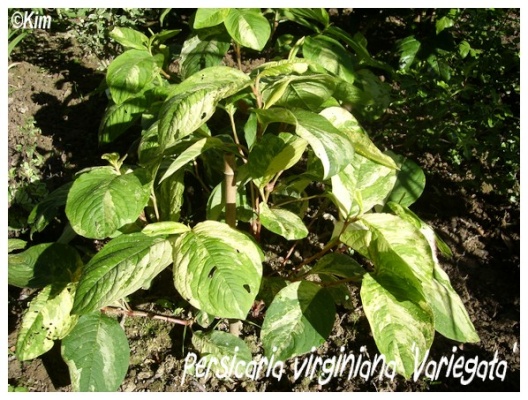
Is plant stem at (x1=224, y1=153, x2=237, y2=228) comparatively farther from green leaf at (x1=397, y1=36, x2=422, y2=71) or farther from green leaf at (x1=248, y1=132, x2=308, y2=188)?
green leaf at (x1=397, y1=36, x2=422, y2=71)

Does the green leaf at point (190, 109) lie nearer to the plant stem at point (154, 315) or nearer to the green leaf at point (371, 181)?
the green leaf at point (371, 181)

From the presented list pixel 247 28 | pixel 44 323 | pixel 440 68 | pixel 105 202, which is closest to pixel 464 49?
pixel 440 68

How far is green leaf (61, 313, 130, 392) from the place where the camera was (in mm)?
1517

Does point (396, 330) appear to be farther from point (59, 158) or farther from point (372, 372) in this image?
point (59, 158)

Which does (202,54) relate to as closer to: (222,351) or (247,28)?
(247,28)

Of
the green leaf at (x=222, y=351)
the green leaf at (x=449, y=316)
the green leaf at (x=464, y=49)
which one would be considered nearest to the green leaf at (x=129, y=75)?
the green leaf at (x=222, y=351)

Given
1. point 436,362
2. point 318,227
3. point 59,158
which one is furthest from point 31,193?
point 436,362

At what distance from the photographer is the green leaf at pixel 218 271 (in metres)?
1.20

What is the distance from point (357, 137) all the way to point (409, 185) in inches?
19.7

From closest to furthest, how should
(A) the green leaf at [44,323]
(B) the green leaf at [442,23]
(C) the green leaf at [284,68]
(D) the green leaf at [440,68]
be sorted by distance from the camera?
(C) the green leaf at [284,68] < (A) the green leaf at [44,323] < (D) the green leaf at [440,68] < (B) the green leaf at [442,23]

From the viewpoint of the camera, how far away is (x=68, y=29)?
10.4ft

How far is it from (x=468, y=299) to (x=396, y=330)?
3.00ft

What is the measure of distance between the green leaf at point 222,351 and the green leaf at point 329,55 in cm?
103

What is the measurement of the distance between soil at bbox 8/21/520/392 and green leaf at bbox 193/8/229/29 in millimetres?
939
